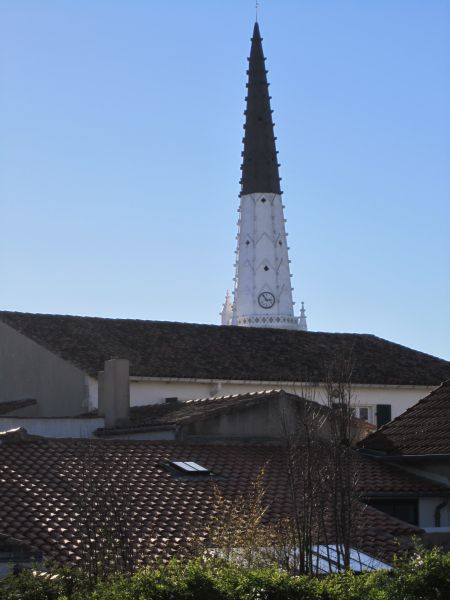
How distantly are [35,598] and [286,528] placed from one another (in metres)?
4.04

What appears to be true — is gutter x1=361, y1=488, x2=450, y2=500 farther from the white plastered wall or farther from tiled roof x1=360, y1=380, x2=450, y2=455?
the white plastered wall

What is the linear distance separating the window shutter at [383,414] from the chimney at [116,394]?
11.3 meters

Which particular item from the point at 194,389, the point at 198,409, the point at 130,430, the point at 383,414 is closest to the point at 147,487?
the point at 198,409

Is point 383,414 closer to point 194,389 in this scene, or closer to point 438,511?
point 194,389

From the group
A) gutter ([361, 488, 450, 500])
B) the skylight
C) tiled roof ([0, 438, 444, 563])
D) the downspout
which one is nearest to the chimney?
tiled roof ([0, 438, 444, 563])

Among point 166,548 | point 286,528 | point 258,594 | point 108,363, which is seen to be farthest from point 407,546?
point 108,363

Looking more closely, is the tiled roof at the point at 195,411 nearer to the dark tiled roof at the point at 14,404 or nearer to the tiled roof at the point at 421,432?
the tiled roof at the point at 421,432

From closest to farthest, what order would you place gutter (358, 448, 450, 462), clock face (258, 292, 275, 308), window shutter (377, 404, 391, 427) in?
gutter (358, 448, 450, 462)
window shutter (377, 404, 391, 427)
clock face (258, 292, 275, 308)

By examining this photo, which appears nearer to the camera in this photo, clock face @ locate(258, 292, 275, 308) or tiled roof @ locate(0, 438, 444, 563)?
tiled roof @ locate(0, 438, 444, 563)

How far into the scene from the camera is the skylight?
2361 centimetres

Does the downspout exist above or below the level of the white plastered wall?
below

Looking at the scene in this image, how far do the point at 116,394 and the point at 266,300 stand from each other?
56320 millimetres

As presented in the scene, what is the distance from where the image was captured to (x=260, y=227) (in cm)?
8631

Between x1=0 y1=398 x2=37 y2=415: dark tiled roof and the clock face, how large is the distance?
49.1 metres
